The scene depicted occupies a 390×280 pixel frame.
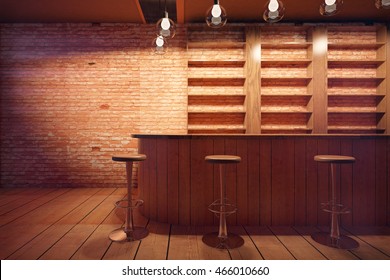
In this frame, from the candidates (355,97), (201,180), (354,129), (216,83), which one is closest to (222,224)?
(201,180)

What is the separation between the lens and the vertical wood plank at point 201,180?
2795 mm

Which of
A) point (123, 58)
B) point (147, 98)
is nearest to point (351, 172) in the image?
point (147, 98)

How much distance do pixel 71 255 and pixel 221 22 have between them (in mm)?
2684

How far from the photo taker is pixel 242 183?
A: 281cm

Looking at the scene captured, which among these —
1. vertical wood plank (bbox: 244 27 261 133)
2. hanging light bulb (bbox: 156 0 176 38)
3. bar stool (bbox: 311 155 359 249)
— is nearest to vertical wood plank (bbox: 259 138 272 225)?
bar stool (bbox: 311 155 359 249)

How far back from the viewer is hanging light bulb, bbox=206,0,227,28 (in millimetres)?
2789

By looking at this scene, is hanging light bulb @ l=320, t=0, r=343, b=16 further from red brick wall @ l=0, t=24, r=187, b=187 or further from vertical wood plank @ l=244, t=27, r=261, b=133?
red brick wall @ l=0, t=24, r=187, b=187

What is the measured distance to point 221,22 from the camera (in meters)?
2.85

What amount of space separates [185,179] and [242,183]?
0.62 metres

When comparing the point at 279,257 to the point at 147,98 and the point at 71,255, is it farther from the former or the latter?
the point at 147,98

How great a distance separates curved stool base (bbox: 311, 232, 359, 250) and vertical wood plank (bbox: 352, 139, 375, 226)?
1.47 feet

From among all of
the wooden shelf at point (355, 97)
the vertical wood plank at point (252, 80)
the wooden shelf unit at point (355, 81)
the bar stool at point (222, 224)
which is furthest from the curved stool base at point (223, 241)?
the wooden shelf at point (355, 97)

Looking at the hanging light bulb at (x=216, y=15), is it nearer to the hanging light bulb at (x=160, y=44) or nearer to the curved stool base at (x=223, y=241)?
the hanging light bulb at (x=160, y=44)

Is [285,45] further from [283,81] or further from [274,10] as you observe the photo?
[274,10]
